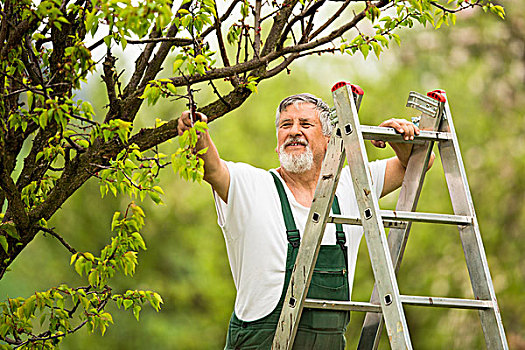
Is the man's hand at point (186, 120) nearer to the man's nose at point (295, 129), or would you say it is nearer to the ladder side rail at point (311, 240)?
the ladder side rail at point (311, 240)

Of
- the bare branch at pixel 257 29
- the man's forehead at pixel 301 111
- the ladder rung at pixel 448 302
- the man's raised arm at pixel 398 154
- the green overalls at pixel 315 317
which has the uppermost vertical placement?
the bare branch at pixel 257 29

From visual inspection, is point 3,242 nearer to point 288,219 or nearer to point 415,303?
point 288,219

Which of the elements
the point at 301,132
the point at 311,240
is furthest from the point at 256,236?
the point at 301,132

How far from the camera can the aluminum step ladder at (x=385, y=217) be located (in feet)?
7.20

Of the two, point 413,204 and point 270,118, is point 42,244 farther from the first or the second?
point 413,204

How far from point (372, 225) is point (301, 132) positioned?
0.70 m

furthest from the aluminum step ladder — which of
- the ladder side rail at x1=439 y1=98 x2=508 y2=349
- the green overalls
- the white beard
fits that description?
the white beard

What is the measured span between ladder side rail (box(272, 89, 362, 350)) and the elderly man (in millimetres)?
125

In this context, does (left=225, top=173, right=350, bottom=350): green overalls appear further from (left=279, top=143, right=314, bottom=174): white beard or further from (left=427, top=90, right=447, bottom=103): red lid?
(left=427, top=90, right=447, bottom=103): red lid

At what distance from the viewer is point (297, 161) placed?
2.77 m

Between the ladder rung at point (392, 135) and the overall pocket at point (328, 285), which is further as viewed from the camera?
the overall pocket at point (328, 285)

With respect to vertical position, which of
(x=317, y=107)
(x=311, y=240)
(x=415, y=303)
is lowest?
(x=415, y=303)

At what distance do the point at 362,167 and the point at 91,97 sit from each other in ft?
29.2

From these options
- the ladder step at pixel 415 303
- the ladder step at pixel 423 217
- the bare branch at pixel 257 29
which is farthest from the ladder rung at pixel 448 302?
the bare branch at pixel 257 29
